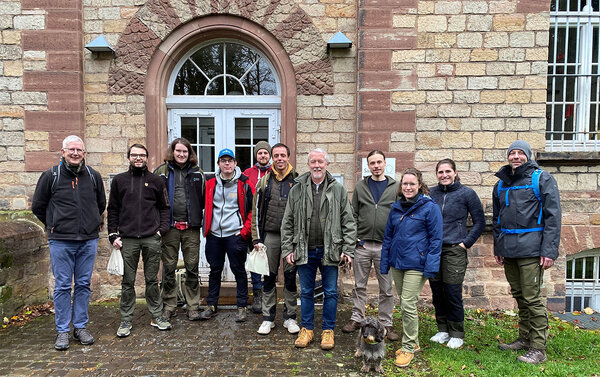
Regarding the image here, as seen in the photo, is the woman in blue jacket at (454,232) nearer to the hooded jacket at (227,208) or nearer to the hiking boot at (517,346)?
the hiking boot at (517,346)

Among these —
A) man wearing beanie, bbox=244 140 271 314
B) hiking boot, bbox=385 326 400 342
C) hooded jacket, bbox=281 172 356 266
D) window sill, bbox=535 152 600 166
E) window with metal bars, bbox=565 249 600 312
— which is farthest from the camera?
window with metal bars, bbox=565 249 600 312

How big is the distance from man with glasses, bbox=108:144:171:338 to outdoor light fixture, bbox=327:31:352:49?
2848 mm

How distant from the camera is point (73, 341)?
13.7 ft

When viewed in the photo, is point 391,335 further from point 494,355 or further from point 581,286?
point 581,286

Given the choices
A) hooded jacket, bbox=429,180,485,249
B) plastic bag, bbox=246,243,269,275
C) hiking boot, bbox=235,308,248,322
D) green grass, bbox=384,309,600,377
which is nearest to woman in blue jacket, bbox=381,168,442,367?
green grass, bbox=384,309,600,377

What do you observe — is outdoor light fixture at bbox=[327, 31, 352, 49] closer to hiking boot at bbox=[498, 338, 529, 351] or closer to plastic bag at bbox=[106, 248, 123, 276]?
plastic bag at bbox=[106, 248, 123, 276]

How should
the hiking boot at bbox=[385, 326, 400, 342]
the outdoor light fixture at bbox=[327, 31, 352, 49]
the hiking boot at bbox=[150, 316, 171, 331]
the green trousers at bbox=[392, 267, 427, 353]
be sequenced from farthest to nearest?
the outdoor light fixture at bbox=[327, 31, 352, 49] → the hiking boot at bbox=[150, 316, 171, 331] → the hiking boot at bbox=[385, 326, 400, 342] → the green trousers at bbox=[392, 267, 427, 353]

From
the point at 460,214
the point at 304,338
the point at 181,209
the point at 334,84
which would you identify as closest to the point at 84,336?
the point at 181,209

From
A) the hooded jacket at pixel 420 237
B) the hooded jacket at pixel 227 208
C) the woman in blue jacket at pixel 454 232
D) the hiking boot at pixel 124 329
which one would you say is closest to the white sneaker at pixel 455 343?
the woman in blue jacket at pixel 454 232

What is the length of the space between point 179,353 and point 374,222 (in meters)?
2.31

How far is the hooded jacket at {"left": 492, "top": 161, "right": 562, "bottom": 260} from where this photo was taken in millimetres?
3604

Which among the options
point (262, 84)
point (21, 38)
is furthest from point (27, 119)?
point (262, 84)

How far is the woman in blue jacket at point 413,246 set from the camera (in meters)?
3.60

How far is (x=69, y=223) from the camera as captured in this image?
155 inches
